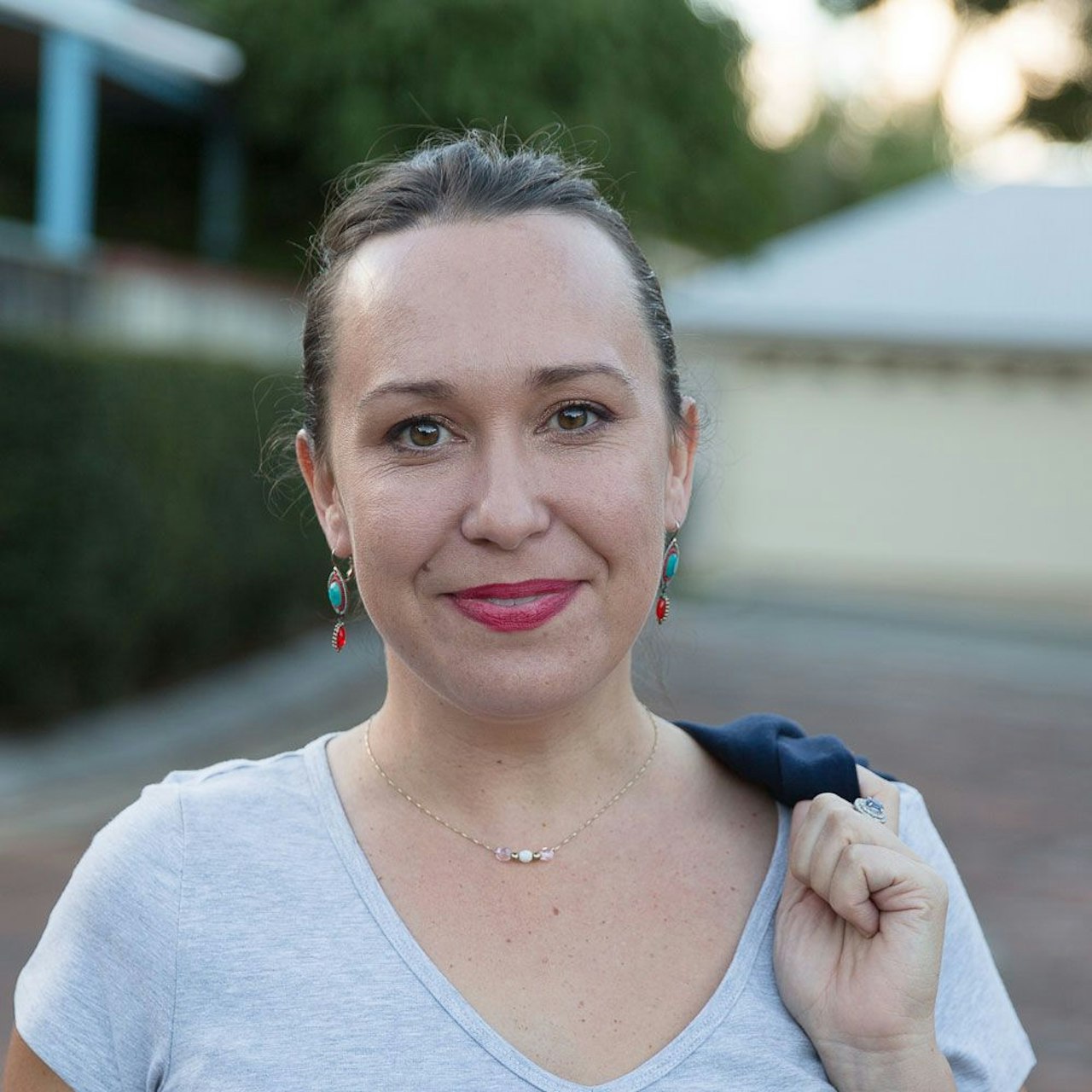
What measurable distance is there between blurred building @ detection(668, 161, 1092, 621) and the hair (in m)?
15.5

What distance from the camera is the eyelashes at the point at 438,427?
6.08ft

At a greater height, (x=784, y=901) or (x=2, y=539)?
(x=784, y=901)

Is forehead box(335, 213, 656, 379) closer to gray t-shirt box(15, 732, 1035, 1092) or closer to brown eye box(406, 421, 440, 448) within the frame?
brown eye box(406, 421, 440, 448)

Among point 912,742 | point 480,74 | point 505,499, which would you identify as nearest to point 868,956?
point 505,499

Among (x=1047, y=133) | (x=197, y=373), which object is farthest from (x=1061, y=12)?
(x=197, y=373)

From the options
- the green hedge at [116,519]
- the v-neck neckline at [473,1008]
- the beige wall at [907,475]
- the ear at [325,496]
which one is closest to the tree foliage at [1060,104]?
the beige wall at [907,475]

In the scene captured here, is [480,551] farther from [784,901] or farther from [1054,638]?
[1054,638]

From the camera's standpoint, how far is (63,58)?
12.6 m

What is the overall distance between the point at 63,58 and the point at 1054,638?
33.6 ft

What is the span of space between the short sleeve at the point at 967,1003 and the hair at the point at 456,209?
629 mm

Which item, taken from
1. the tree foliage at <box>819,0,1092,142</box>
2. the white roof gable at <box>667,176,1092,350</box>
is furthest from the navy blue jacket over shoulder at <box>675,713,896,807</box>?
the tree foliage at <box>819,0,1092,142</box>

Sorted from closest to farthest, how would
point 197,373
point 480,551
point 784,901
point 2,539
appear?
1. point 480,551
2. point 784,901
3. point 2,539
4. point 197,373

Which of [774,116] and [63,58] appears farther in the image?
[774,116]

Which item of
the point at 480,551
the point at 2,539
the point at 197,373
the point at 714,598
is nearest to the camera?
the point at 480,551
